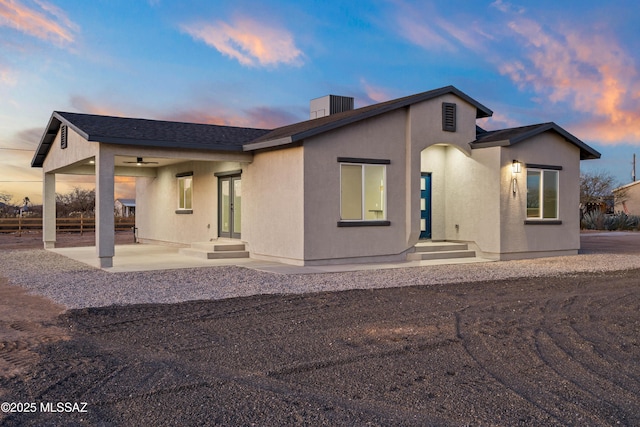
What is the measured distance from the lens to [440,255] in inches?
572

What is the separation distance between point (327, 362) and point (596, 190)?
41.7m

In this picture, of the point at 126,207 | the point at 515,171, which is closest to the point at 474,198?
the point at 515,171

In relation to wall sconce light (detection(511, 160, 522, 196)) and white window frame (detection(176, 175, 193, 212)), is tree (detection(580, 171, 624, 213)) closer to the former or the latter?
wall sconce light (detection(511, 160, 522, 196))

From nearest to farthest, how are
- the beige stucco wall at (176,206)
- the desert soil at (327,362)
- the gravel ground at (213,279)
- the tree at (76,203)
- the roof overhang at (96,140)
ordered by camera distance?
1. the desert soil at (327,362)
2. the gravel ground at (213,279)
3. the roof overhang at (96,140)
4. the beige stucco wall at (176,206)
5. the tree at (76,203)

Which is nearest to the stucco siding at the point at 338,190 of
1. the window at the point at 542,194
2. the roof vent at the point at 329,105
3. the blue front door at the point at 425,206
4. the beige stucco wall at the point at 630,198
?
the blue front door at the point at 425,206

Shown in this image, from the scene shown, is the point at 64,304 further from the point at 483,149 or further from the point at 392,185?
the point at 483,149

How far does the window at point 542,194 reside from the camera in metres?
15.2

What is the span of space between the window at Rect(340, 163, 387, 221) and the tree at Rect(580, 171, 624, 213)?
30.4 meters

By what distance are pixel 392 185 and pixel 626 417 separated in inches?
399

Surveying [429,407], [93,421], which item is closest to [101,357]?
[93,421]

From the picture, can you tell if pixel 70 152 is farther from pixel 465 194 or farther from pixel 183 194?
pixel 465 194

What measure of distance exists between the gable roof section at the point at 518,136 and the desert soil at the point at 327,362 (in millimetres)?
6537

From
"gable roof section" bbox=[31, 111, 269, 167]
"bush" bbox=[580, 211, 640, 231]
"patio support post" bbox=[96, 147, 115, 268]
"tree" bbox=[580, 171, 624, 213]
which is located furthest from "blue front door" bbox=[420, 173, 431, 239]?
"tree" bbox=[580, 171, 624, 213]

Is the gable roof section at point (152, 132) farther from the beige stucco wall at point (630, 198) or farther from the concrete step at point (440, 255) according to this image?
the beige stucco wall at point (630, 198)
